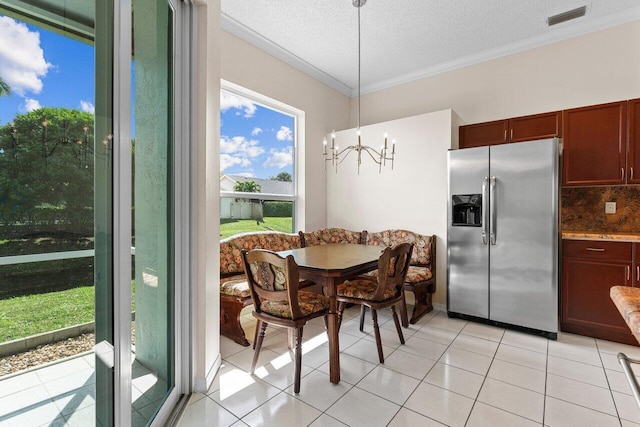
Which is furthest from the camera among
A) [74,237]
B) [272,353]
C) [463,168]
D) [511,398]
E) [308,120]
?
[308,120]

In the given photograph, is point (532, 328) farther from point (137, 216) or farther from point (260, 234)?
point (137, 216)

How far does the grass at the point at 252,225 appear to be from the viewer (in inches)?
134

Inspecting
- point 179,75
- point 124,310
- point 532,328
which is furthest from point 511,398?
point 179,75

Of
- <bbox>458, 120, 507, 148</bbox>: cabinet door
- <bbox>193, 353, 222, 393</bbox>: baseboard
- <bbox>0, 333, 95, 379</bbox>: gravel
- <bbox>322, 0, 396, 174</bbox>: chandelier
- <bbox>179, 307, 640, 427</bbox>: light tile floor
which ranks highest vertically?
<bbox>458, 120, 507, 148</bbox>: cabinet door

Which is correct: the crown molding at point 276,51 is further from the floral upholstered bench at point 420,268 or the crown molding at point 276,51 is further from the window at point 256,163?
the floral upholstered bench at point 420,268

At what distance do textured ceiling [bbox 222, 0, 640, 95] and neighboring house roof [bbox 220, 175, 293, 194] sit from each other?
160 centimetres

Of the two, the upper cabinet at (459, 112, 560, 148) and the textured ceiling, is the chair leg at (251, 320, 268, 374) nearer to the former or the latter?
the textured ceiling

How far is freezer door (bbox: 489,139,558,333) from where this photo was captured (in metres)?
2.83

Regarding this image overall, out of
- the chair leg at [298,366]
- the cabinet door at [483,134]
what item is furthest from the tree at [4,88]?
the cabinet door at [483,134]

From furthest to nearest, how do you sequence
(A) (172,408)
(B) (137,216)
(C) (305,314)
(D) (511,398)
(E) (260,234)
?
(E) (260,234)
(C) (305,314)
(D) (511,398)
(A) (172,408)
(B) (137,216)

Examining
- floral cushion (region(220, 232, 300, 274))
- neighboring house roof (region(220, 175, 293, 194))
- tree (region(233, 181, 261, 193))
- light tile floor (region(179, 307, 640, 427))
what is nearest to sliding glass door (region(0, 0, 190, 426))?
light tile floor (region(179, 307, 640, 427))

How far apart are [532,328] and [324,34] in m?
3.81

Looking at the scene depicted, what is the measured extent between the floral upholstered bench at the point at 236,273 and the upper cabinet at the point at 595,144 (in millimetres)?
3187

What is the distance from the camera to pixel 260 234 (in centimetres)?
352
